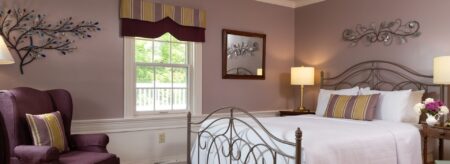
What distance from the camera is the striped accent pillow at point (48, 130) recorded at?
2.83m

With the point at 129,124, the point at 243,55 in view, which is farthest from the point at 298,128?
the point at 243,55

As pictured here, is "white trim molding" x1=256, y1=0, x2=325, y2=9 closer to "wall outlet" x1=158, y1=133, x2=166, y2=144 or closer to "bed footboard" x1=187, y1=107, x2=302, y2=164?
"wall outlet" x1=158, y1=133, x2=166, y2=144

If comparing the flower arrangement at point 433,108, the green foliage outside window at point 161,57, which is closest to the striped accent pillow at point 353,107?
the flower arrangement at point 433,108

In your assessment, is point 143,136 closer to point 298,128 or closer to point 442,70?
point 298,128

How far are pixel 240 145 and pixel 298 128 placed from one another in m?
0.73

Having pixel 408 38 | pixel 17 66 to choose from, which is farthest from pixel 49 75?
Answer: pixel 408 38

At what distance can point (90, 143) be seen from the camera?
10.3ft

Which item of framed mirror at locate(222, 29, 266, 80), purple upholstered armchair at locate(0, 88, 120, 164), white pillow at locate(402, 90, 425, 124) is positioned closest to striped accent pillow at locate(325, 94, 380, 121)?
white pillow at locate(402, 90, 425, 124)

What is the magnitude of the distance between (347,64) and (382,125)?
1636mm

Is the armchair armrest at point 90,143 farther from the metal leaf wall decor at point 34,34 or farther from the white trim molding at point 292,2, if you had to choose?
the white trim molding at point 292,2

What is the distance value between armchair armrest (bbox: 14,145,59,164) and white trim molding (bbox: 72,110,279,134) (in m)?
1.05

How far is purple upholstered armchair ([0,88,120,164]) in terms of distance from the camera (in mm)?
2586

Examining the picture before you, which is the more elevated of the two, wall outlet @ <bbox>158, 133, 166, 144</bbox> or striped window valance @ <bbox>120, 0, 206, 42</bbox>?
striped window valance @ <bbox>120, 0, 206, 42</bbox>

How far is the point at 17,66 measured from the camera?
11.1 ft
